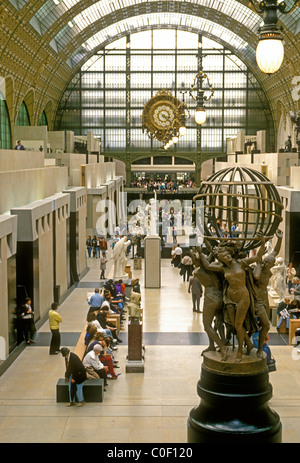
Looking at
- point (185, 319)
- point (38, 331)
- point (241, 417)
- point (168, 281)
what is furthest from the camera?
point (168, 281)

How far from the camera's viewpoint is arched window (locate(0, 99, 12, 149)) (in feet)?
138

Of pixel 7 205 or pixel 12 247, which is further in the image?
pixel 7 205

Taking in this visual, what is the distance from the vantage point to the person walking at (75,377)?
11864 millimetres

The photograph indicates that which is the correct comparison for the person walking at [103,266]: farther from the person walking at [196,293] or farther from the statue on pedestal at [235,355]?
the statue on pedestal at [235,355]

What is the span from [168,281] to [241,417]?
71.6 feet

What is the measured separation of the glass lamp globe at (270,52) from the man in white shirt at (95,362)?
7678 millimetres

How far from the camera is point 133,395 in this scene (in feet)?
41.7

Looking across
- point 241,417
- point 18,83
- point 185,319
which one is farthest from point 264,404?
point 18,83

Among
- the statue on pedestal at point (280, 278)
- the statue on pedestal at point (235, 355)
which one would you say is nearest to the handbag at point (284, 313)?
the statue on pedestal at point (280, 278)

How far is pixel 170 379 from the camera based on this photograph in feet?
45.1

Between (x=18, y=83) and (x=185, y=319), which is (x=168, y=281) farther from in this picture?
(x=18, y=83)

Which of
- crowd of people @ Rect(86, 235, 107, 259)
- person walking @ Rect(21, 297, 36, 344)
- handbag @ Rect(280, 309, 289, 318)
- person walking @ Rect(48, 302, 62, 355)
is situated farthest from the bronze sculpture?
crowd of people @ Rect(86, 235, 107, 259)

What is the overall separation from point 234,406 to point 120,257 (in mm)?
18473

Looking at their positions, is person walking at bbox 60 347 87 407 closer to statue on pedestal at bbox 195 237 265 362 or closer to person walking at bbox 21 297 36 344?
person walking at bbox 21 297 36 344
